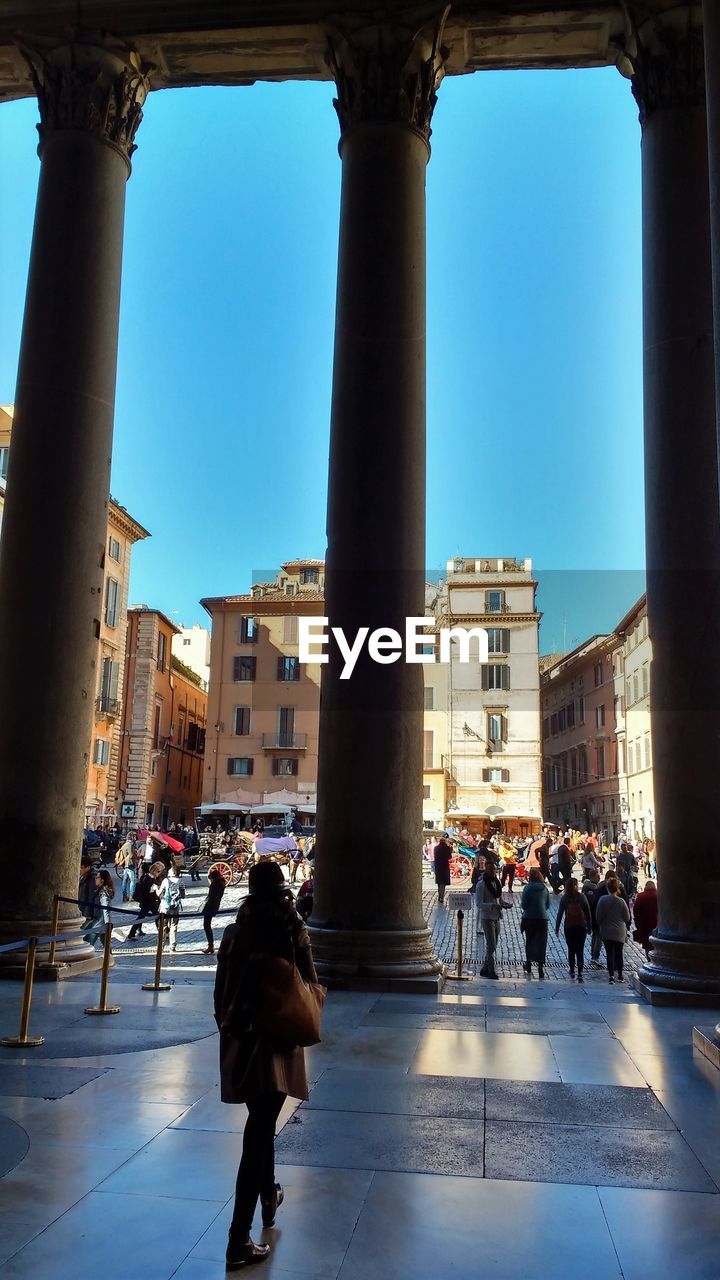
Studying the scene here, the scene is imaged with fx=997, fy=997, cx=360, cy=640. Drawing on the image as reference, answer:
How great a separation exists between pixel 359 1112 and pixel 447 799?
5312cm

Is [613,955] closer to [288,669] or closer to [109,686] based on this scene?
[109,686]

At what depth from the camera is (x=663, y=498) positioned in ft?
35.1

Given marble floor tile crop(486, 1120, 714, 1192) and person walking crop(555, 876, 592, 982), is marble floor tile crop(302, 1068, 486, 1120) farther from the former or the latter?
person walking crop(555, 876, 592, 982)

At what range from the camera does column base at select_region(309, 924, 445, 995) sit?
9914 mm

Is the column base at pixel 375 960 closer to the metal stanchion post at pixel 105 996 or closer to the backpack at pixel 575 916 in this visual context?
the metal stanchion post at pixel 105 996

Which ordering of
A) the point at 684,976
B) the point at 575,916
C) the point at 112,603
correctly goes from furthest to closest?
1. the point at 112,603
2. the point at 575,916
3. the point at 684,976

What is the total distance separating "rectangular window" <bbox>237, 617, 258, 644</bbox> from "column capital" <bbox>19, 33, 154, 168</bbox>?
46.0 meters

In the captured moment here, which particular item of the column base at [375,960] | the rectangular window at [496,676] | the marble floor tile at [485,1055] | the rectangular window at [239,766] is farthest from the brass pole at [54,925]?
the rectangular window at [496,676]

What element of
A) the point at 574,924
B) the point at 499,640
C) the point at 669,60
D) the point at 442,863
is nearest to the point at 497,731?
the point at 499,640

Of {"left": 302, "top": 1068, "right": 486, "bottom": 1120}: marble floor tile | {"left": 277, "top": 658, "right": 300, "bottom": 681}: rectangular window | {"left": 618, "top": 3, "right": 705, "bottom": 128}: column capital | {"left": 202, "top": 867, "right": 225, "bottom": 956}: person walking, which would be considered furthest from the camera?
{"left": 277, "top": 658, "right": 300, "bottom": 681}: rectangular window

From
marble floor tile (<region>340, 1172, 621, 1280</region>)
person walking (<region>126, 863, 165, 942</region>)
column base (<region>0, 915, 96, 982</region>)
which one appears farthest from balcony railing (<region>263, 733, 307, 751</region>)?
marble floor tile (<region>340, 1172, 621, 1280</region>)

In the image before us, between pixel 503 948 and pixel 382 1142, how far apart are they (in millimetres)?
14191

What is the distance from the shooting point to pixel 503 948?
18906 mm

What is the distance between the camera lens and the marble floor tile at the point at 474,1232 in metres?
3.82
